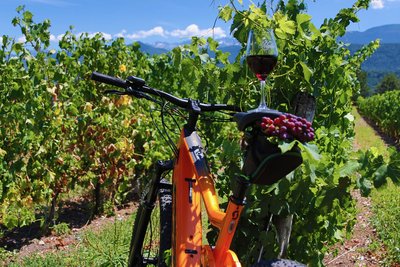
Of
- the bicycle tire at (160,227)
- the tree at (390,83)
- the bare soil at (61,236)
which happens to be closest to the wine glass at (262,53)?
the bicycle tire at (160,227)

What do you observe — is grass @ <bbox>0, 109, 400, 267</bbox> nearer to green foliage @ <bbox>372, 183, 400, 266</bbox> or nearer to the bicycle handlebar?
green foliage @ <bbox>372, 183, 400, 266</bbox>

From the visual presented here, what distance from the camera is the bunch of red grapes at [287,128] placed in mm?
1513

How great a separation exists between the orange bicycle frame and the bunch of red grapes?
1.36 feet

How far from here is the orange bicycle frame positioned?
1865 millimetres

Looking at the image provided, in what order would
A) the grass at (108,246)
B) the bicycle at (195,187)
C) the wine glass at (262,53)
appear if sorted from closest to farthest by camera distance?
the bicycle at (195,187) < the wine glass at (262,53) < the grass at (108,246)

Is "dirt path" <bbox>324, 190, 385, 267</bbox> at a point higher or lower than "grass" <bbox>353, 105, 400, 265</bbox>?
lower

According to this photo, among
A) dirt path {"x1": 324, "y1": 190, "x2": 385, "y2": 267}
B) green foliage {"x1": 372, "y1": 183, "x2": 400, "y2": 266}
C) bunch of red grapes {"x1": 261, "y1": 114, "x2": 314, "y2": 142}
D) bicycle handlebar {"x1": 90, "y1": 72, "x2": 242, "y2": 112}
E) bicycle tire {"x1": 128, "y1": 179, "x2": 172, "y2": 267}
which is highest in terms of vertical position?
bicycle handlebar {"x1": 90, "y1": 72, "x2": 242, "y2": 112}

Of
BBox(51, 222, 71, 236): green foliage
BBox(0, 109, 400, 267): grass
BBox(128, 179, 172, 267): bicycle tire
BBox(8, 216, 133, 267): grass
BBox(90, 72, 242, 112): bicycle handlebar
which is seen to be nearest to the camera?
BBox(90, 72, 242, 112): bicycle handlebar

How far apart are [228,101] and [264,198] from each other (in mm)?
709

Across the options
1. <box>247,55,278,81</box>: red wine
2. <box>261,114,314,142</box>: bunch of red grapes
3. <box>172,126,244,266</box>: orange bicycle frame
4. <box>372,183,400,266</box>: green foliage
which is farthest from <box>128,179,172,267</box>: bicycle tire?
<box>372,183,400,266</box>: green foliage

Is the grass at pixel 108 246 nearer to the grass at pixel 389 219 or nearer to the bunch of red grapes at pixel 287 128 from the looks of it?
the grass at pixel 389 219

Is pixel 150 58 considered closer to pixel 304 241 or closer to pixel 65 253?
pixel 65 253

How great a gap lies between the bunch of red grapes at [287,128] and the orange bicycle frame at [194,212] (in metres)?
0.41

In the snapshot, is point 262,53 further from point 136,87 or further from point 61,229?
point 61,229
